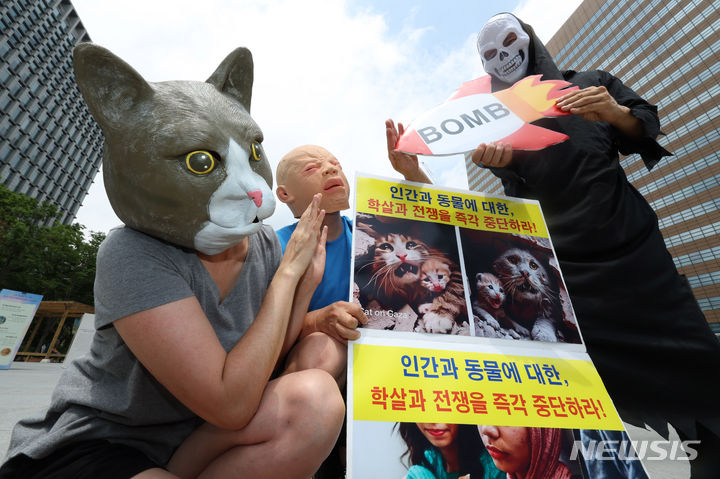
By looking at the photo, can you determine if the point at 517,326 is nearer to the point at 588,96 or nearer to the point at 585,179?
the point at 585,179

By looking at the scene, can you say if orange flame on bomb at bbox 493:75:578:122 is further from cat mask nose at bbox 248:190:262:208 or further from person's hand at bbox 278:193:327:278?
cat mask nose at bbox 248:190:262:208

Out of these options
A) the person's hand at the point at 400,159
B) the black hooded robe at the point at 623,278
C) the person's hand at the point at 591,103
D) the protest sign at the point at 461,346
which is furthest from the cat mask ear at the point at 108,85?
the black hooded robe at the point at 623,278

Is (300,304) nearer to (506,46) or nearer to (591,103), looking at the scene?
(591,103)

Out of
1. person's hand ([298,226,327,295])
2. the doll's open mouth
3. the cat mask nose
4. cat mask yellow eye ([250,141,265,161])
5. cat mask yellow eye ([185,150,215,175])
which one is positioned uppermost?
the doll's open mouth

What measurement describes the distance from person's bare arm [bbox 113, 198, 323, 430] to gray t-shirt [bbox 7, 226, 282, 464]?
0.06 ft

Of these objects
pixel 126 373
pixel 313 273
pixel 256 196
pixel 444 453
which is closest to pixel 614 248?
pixel 444 453

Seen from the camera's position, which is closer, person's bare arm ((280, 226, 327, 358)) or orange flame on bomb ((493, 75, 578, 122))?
person's bare arm ((280, 226, 327, 358))

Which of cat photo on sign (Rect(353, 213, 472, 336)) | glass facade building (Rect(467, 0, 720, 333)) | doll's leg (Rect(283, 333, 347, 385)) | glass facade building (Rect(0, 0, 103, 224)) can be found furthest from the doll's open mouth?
glass facade building (Rect(0, 0, 103, 224))

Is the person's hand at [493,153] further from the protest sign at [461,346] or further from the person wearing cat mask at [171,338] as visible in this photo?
the person wearing cat mask at [171,338]

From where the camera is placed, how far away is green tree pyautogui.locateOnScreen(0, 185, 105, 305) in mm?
14648

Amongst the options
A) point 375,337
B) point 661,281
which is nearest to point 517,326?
point 375,337

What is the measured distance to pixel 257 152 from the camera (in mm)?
970

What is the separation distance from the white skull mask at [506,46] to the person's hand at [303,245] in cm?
131

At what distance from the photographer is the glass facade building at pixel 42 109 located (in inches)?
1192
